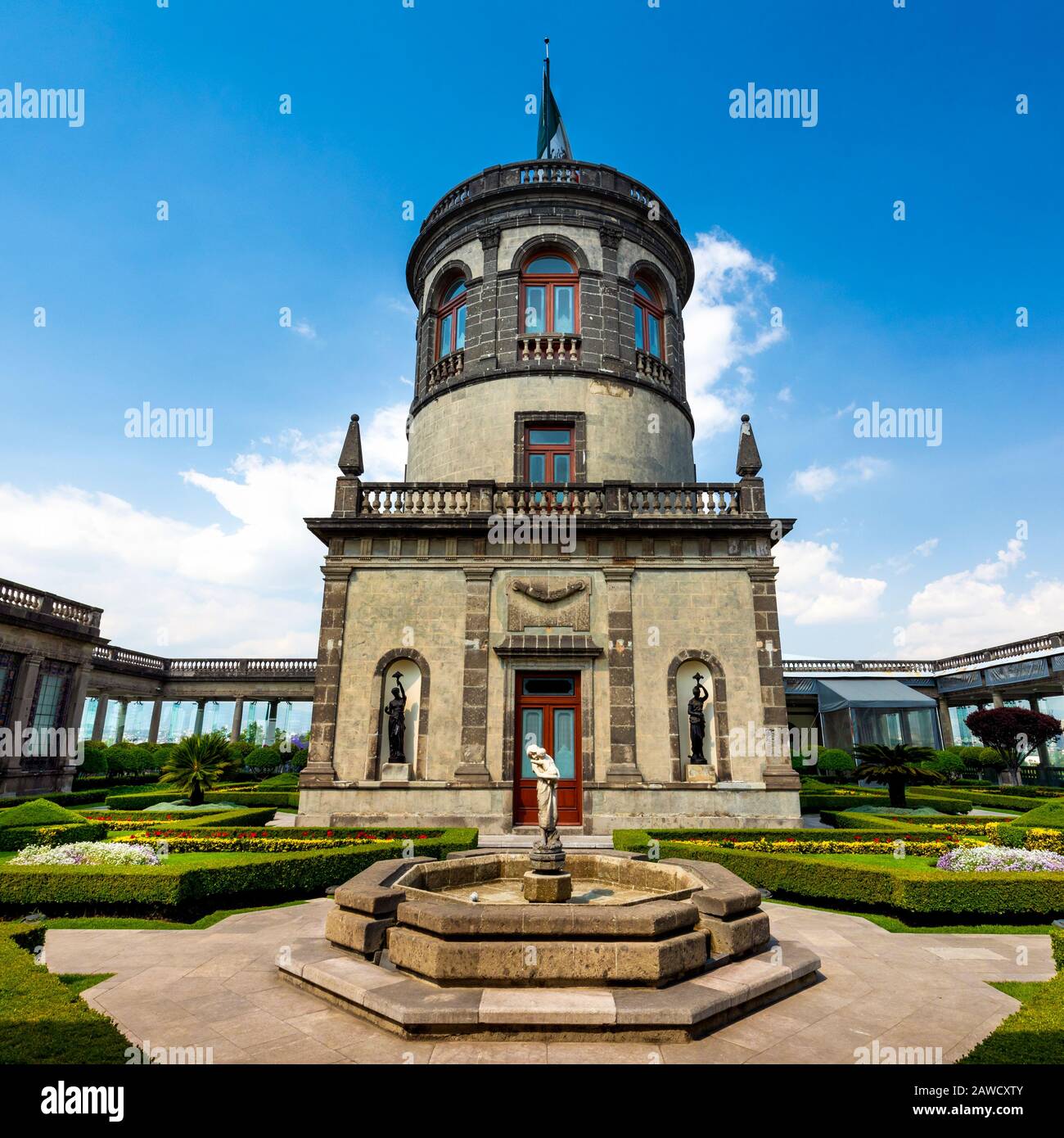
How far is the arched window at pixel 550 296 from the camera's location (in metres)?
22.4

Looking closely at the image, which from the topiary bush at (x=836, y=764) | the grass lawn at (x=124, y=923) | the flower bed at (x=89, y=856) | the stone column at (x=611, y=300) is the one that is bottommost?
the grass lawn at (x=124, y=923)

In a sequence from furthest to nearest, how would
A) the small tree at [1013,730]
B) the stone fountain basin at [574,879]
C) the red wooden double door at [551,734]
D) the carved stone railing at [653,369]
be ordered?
1. the small tree at [1013,730]
2. the carved stone railing at [653,369]
3. the red wooden double door at [551,734]
4. the stone fountain basin at [574,879]

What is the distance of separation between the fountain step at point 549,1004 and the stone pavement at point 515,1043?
119mm

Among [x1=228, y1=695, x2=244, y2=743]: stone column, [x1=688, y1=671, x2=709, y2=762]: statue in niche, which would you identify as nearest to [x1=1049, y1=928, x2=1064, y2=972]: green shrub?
[x1=688, y1=671, x2=709, y2=762]: statue in niche

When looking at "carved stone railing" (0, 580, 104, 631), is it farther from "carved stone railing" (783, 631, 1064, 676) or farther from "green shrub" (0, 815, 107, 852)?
"carved stone railing" (783, 631, 1064, 676)

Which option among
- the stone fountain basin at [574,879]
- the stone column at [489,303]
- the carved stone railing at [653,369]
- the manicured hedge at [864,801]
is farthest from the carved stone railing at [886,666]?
the stone fountain basin at [574,879]

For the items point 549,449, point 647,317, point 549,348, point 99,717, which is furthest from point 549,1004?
point 99,717

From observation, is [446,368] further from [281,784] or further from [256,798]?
[281,784]

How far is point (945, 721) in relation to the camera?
44.2m

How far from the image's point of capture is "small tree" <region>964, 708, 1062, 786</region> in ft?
98.7

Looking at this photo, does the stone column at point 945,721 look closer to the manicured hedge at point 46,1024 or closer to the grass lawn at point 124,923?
the grass lawn at point 124,923

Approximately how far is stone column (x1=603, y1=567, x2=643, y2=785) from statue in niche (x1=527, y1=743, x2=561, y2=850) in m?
8.06
